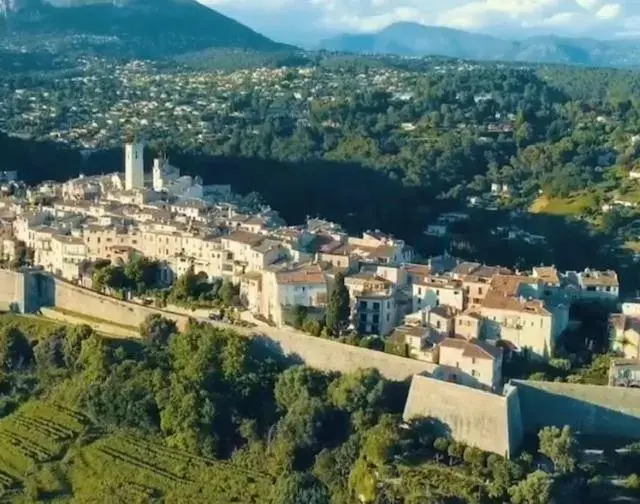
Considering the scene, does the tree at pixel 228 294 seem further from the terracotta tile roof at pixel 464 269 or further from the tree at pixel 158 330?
the terracotta tile roof at pixel 464 269

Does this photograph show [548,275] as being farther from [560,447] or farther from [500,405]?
[560,447]

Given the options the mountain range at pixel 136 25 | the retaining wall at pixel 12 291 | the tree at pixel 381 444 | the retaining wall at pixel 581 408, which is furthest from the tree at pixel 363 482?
the mountain range at pixel 136 25

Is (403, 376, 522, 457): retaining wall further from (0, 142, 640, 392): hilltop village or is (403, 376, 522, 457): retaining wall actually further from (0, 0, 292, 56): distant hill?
(0, 0, 292, 56): distant hill

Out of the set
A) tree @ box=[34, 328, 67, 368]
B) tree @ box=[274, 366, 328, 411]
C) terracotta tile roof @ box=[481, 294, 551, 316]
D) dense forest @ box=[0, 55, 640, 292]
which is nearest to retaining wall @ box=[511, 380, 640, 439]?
terracotta tile roof @ box=[481, 294, 551, 316]

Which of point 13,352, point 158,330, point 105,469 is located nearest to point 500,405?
point 105,469

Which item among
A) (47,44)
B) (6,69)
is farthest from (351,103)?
(47,44)

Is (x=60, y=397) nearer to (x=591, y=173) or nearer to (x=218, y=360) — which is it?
(x=218, y=360)
